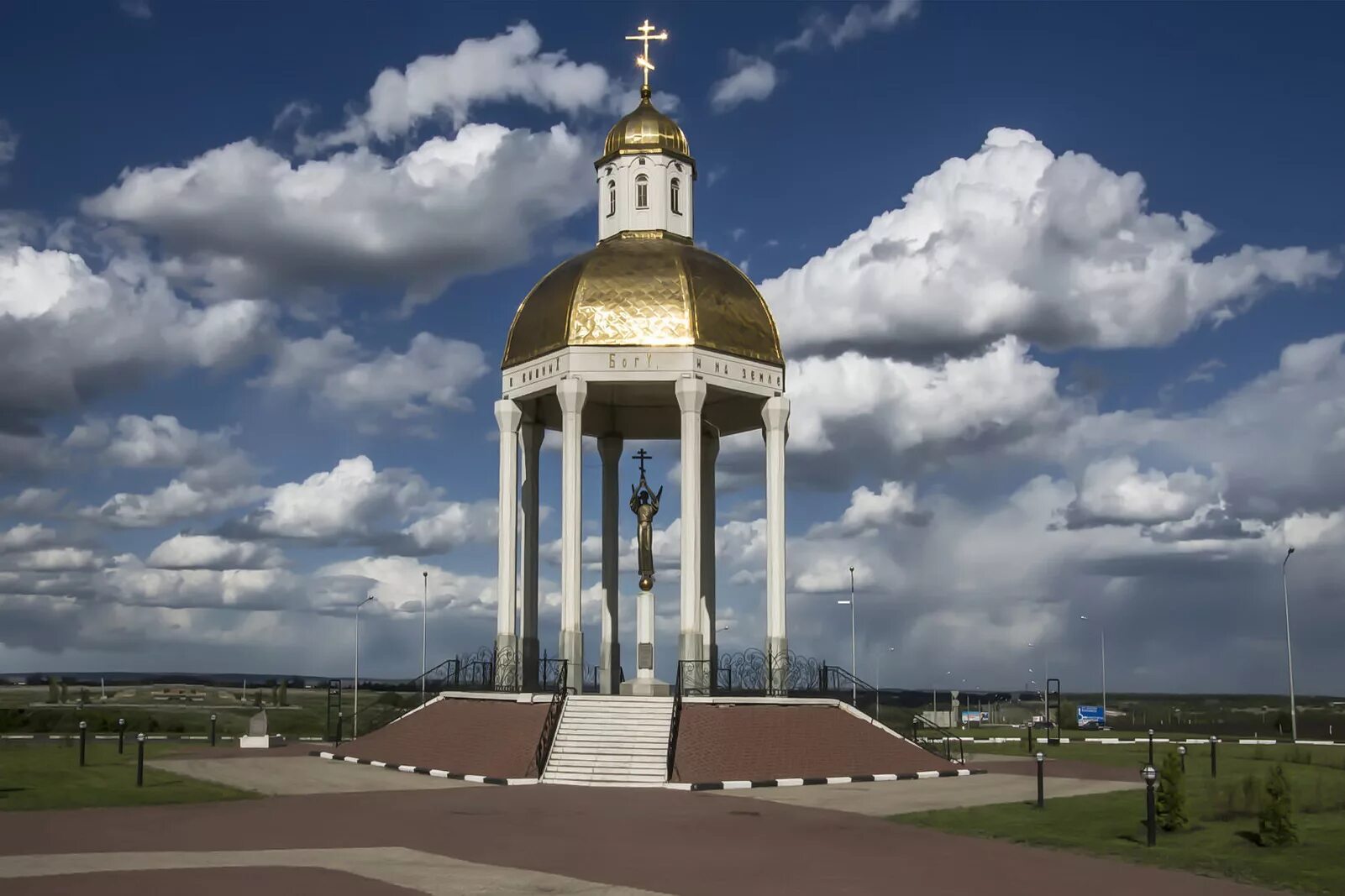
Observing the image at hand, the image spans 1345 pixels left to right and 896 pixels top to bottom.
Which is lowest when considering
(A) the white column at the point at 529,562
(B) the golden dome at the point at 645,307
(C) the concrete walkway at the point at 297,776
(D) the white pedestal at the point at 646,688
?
(C) the concrete walkway at the point at 297,776

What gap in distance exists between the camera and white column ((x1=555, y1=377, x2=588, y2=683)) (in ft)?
124

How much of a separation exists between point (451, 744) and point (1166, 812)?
62.1ft

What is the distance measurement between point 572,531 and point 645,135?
14287 millimetres

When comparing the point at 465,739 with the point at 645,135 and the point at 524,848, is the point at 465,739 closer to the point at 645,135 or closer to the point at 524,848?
the point at 524,848

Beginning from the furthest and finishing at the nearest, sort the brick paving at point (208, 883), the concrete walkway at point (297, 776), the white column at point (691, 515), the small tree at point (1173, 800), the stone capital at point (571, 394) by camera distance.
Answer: the stone capital at point (571, 394) → the white column at point (691, 515) → the concrete walkway at point (297, 776) → the small tree at point (1173, 800) → the brick paving at point (208, 883)

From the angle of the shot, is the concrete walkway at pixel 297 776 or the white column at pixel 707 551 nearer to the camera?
the concrete walkway at pixel 297 776

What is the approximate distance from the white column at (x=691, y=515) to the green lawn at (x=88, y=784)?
13405 millimetres

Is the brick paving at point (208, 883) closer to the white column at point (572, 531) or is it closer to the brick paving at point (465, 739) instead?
the brick paving at point (465, 739)

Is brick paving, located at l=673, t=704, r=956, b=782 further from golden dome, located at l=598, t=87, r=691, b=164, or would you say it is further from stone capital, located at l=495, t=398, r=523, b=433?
golden dome, located at l=598, t=87, r=691, b=164

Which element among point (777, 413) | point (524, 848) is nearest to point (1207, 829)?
point (524, 848)

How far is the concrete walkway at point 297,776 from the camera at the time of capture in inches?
1170

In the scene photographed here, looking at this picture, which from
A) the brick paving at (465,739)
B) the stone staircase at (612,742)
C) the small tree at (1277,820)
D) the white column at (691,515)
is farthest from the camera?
the white column at (691,515)

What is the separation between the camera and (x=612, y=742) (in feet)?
109

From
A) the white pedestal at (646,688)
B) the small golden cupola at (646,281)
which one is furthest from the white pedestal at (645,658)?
the small golden cupola at (646,281)
